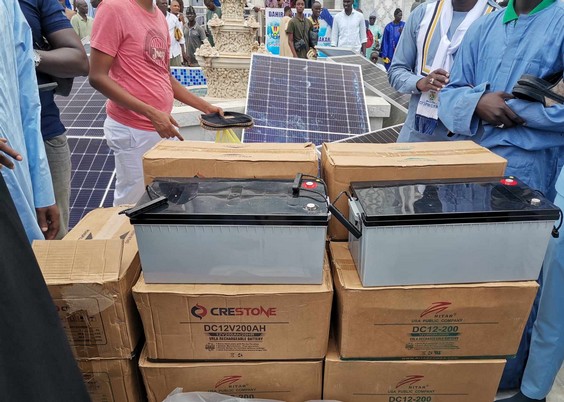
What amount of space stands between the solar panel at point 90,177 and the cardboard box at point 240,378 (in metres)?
1.80

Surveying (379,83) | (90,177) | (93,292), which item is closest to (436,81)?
(93,292)

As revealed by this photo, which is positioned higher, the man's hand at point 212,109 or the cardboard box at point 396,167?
the cardboard box at point 396,167

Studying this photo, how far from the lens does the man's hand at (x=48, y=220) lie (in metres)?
1.56

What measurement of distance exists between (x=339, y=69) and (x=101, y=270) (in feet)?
13.6

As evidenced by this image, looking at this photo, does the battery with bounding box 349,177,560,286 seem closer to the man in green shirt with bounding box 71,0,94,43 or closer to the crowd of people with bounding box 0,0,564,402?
the crowd of people with bounding box 0,0,564,402

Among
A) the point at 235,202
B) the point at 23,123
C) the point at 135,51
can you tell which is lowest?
the point at 235,202

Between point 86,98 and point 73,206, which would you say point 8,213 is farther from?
point 86,98

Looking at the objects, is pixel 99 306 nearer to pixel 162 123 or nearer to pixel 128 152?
pixel 162 123

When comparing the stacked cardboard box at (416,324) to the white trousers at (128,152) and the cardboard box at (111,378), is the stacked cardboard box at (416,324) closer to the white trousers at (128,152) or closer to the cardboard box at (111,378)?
the cardboard box at (111,378)

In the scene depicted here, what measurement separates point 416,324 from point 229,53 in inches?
198

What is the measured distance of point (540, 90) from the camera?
1495 millimetres

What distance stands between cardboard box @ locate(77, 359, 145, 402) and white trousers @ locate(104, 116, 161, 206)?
1201 millimetres

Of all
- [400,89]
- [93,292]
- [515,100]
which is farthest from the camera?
[400,89]

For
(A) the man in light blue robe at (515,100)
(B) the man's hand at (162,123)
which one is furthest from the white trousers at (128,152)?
(A) the man in light blue robe at (515,100)
